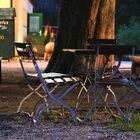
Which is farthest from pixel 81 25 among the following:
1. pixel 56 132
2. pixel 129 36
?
pixel 129 36

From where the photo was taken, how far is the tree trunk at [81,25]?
12406 millimetres

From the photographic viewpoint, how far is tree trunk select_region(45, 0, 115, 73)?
40.7 feet

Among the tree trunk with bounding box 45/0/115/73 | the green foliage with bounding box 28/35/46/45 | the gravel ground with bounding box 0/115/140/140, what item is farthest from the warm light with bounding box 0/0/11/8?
the gravel ground with bounding box 0/115/140/140

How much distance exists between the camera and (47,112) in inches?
313

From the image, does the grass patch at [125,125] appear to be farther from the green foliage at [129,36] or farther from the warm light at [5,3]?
the green foliage at [129,36]

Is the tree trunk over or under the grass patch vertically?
over

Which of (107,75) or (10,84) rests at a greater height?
(107,75)

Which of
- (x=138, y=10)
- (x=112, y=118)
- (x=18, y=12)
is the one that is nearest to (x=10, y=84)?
(x=112, y=118)

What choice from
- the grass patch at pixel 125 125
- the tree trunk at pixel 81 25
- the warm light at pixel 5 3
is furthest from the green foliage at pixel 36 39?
the grass patch at pixel 125 125

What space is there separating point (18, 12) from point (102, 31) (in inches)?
617

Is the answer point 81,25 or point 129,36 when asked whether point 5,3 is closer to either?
point 129,36

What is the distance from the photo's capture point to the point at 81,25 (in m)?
12.5

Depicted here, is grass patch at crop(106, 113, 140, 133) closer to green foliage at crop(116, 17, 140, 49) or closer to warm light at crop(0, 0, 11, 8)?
warm light at crop(0, 0, 11, 8)

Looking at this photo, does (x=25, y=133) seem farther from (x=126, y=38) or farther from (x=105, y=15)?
(x=126, y=38)
